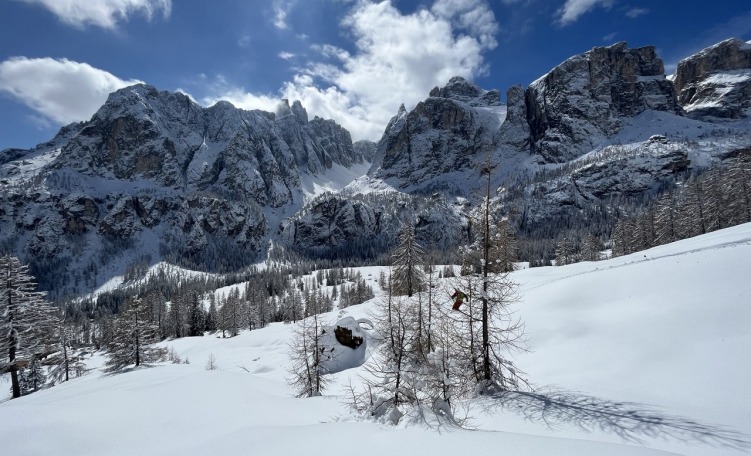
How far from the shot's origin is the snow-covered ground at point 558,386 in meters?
6.95

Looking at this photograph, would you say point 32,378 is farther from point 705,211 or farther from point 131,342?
point 705,211

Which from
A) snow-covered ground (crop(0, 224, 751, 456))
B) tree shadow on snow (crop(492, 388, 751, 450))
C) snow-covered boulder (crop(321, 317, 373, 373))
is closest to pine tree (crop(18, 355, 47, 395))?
snow-covered boulder (crop(321, 317, 373, 373))

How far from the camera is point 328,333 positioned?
1366 inches

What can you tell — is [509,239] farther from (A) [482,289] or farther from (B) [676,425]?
(B) [676,425]

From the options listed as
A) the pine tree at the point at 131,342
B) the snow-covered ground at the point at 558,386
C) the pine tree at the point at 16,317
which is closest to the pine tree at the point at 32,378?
the pine tree at the point at 131,342

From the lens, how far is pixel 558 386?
1288cm

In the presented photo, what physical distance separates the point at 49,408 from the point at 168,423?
5.60 m

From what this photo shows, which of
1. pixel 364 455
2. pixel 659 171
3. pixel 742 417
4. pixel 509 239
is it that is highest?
pixel 659 171

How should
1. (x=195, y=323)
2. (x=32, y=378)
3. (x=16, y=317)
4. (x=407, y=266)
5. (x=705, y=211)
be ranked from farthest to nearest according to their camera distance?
(x=195, y=323) → (x=705, y=211) → (x=32, y=378) → (x=407, y=266) → (x=16, y=317)

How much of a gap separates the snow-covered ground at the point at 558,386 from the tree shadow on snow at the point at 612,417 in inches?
14.9

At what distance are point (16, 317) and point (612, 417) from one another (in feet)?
136

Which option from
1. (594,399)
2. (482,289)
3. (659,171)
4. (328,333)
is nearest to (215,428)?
(482,289)

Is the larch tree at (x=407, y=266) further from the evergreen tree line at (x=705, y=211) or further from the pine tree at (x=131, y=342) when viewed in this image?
the evergreen tree line at (x=705, y=211)

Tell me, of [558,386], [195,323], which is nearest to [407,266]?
[558,386]
